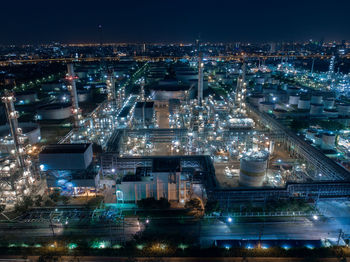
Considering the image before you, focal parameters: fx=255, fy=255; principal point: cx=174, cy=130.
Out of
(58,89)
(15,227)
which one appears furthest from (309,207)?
(58,89)

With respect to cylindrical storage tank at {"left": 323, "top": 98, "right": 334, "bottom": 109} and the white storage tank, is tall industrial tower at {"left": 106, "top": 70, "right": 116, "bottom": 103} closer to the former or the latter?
the white storage tank

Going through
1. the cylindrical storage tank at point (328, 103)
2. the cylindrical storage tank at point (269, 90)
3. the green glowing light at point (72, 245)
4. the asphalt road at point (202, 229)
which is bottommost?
the asphalt road at point (202, 229)

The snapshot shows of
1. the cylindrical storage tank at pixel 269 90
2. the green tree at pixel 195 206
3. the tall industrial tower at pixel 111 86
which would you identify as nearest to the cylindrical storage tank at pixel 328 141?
the green tree at pixel 195 206

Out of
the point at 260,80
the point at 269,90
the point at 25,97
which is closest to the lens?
the point at 25,97

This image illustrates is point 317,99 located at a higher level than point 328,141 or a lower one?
higher

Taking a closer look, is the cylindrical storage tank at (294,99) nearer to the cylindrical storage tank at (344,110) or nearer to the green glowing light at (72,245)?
the cylindrical storage tank at (344,110)

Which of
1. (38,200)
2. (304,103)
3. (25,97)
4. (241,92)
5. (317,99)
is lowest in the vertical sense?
(38,200)

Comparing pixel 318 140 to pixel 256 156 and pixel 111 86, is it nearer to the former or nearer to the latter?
pixel 256 156

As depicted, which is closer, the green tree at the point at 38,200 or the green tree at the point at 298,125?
the green tree at the point at 38,200

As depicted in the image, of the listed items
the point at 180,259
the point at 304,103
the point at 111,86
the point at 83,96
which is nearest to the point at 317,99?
the point at 304,103
